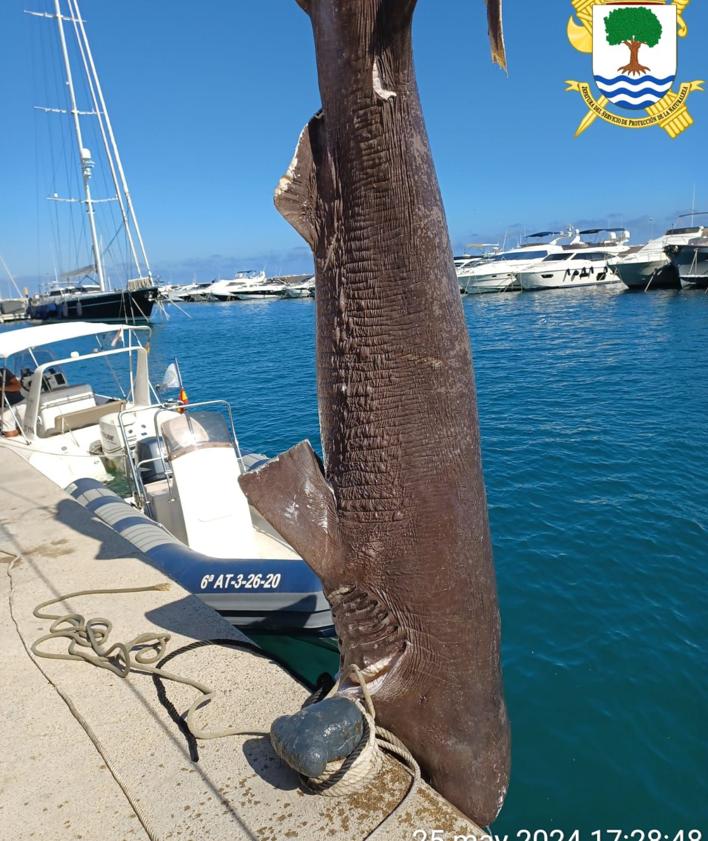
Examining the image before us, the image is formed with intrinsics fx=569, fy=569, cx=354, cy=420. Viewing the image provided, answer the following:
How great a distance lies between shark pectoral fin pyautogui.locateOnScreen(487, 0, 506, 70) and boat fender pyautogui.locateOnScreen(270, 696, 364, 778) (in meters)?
2.62

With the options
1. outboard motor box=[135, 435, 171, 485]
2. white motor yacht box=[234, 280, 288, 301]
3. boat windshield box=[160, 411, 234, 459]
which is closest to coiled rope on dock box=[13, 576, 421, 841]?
boat windshield box=[160, 411, 234, 459]

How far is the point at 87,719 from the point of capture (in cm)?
318

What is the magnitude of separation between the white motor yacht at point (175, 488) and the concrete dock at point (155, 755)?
3.12ft

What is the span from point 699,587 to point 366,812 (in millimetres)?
6514

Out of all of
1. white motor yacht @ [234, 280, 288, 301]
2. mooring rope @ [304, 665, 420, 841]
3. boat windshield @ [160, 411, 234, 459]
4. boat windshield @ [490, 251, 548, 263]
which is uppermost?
boat windshield @ [490, 251, 548, 263]

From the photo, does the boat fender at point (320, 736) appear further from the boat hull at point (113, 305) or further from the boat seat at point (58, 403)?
the boat hull at point (113, 305)

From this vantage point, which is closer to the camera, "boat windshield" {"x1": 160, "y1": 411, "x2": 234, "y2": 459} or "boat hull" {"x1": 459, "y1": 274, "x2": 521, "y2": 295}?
"boat windshield" {"x1": 160, "y1": 411, "x2": 234, "y2": 459}

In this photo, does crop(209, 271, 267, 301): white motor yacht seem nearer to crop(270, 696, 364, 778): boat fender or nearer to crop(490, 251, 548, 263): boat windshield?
crop(490, 251, 548, 263): boat windshield

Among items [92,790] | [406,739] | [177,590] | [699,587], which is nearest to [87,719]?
[92,790]

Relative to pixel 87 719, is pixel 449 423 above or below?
above

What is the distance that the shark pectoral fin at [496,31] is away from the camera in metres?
1.84

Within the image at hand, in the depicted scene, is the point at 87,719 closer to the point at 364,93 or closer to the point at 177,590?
the point at 177,590

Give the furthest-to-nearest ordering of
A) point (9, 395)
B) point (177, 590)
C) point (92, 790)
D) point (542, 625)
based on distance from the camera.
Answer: point (9, 395), point (542, 625), point (177, 590), point (92, 790)

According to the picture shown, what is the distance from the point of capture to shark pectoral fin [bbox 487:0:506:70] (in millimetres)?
1837
